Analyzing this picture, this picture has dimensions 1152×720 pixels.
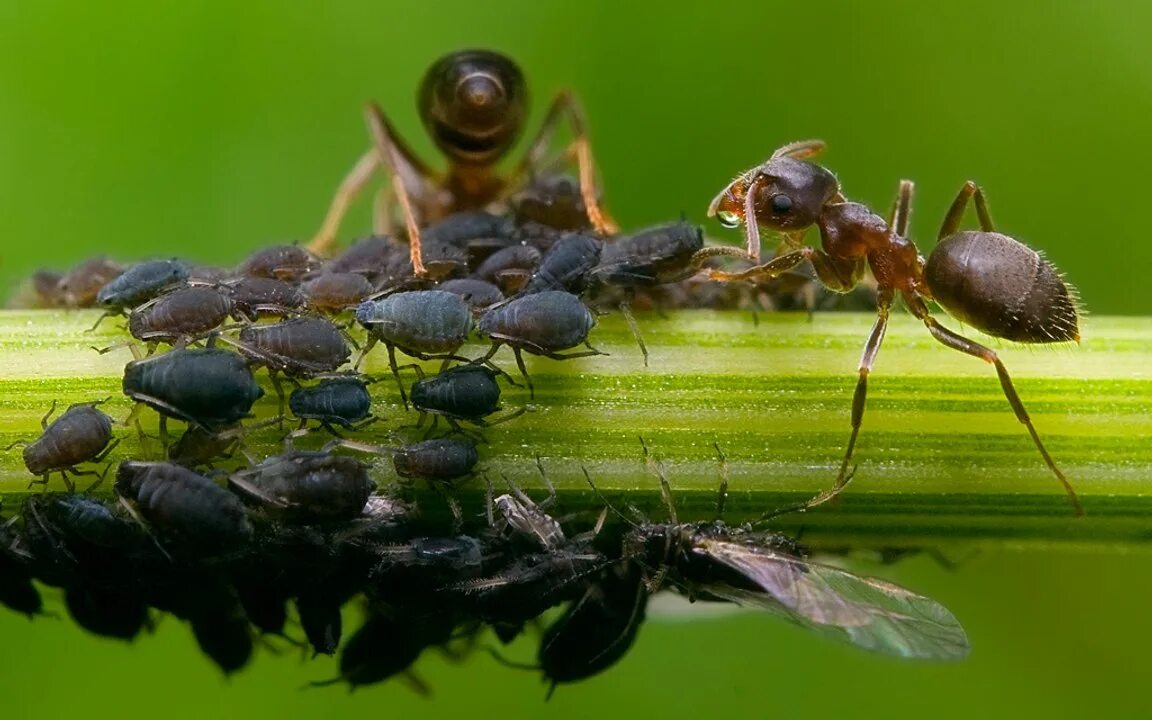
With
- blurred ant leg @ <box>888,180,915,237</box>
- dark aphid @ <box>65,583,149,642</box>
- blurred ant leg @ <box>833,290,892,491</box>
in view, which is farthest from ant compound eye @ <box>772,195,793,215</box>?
dark aphid @ <box>65,583,149,642</box>

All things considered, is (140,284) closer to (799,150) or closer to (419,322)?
(419,322)

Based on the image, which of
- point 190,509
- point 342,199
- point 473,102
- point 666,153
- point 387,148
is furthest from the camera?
point 666,153

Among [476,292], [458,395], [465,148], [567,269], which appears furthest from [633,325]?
[465,148]

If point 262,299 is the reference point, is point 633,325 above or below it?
below

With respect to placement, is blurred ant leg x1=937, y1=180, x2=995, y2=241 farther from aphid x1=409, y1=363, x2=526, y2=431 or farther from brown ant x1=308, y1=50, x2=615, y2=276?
aphid x1=409, y1=363, x2=526, y2=431

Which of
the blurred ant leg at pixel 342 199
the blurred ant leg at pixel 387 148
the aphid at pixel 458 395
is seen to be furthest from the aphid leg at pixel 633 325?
the blurred ant leg at pixel 342 199

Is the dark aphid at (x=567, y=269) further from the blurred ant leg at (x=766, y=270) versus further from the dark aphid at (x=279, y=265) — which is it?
the dark aphid at (x=279, y=265)
